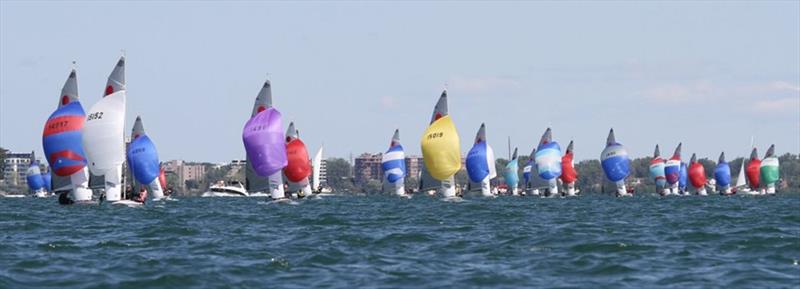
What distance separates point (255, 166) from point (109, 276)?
183 ft

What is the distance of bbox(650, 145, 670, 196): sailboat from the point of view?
176 metres

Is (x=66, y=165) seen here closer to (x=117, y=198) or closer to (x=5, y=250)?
(x=117, y=198)

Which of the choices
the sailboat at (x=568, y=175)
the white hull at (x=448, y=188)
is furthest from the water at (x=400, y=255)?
the sailboat at (x=568, y=175)

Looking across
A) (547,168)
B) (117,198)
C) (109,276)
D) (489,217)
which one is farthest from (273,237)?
(547,168)

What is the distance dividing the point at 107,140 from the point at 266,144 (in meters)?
14.3

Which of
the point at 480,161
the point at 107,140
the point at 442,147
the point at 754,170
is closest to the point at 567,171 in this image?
the point at 754,170

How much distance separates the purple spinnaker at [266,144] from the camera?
276 ft

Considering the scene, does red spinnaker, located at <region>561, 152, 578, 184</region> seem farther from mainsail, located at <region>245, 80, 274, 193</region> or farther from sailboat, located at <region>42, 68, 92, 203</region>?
sailboat, located at <region>42, 68, 92, 203</region>

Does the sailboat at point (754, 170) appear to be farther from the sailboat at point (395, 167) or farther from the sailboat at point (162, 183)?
the sailboat at point (162, 183)

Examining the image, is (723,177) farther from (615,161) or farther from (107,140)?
(107,140)

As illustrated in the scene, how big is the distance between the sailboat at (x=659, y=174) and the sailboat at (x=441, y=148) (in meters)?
79.3

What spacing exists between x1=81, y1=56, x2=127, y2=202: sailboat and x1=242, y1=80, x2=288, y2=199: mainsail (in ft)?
40.6

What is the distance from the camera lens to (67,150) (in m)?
73.9

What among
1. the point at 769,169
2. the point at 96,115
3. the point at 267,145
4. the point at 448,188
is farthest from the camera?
the point at 769,169
